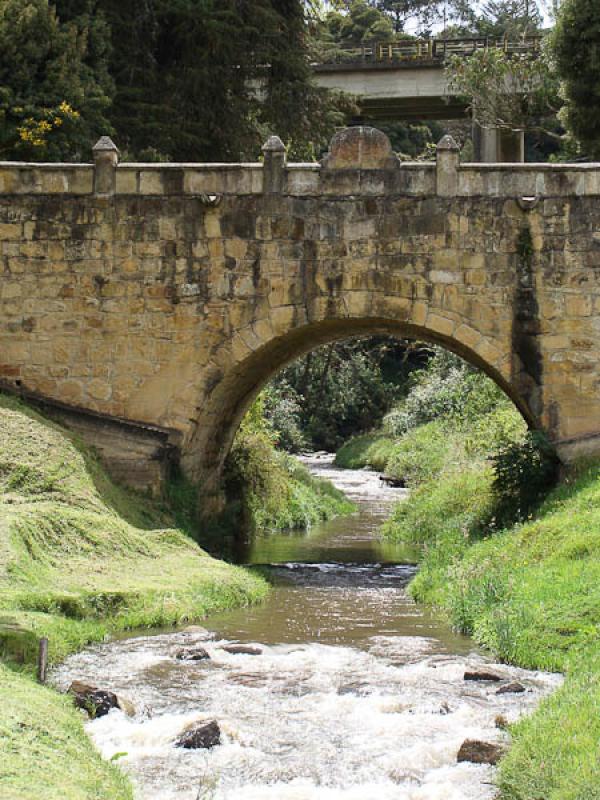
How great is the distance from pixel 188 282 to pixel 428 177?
3.30 meters

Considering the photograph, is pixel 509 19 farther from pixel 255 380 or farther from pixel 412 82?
pixel 255 380

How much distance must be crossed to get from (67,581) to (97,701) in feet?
10.3

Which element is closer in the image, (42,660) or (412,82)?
(42,660)

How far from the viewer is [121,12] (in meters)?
23.3

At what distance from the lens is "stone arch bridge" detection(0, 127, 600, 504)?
50.5 ft

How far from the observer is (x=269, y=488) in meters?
20.2

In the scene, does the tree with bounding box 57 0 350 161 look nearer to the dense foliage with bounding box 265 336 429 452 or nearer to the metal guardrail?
the metal guardrail

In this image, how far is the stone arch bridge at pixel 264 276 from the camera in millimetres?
15391

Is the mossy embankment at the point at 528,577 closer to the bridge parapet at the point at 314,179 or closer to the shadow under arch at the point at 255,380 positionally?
the shadow under arch at the point at 255,380

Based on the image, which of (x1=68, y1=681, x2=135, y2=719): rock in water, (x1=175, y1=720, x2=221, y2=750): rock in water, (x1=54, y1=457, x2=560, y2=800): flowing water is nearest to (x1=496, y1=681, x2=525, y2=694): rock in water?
(x1=54, y1=457, x2=560, y2=800): flowing water

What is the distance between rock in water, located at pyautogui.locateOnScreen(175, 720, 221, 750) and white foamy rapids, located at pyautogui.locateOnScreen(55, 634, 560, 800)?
63 millimetres

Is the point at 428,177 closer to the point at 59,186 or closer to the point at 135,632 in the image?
the point at 59,186

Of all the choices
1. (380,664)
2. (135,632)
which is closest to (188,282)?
(135,632)

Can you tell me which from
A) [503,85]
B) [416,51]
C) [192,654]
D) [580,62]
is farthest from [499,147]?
[192,654]
